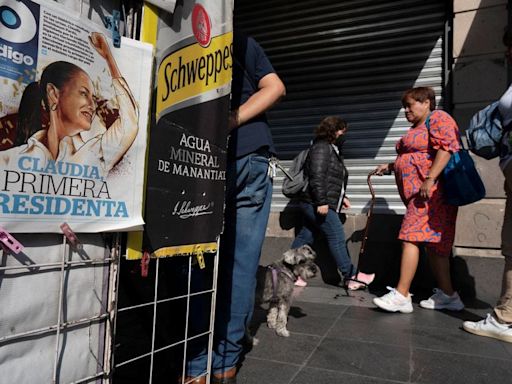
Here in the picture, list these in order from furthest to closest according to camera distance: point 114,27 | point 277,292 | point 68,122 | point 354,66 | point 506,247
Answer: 1. point 354,66
2. point 277,292
3. point 506,247
4. point 114,27
5. point 68,122

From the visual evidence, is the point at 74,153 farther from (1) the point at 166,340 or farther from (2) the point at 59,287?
(1) the point at 166,340

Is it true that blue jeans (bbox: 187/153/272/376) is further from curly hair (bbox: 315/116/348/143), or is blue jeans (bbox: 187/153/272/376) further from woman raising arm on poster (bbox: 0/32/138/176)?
curly hair (bbox: 315/116/348/143)

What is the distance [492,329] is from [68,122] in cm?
365

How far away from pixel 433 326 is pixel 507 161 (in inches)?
64.5

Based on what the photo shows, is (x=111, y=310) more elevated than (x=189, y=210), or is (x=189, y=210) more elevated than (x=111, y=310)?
(x=189, y=210)

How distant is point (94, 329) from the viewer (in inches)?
58.8

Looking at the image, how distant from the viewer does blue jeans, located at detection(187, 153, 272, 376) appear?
2.32 m

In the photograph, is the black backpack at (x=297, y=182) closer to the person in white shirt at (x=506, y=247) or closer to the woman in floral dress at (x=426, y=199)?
the woman in floral dress at (x=426, y=199)

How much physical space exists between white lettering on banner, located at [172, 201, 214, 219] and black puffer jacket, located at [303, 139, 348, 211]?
3.40 m

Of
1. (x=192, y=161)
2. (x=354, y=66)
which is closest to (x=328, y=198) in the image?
(x=354, y=66)

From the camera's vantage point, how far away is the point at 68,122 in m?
1.33

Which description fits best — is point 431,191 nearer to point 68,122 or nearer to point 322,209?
point 322,209

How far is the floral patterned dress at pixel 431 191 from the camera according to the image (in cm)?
396

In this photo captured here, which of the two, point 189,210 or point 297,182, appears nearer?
point 189,210
